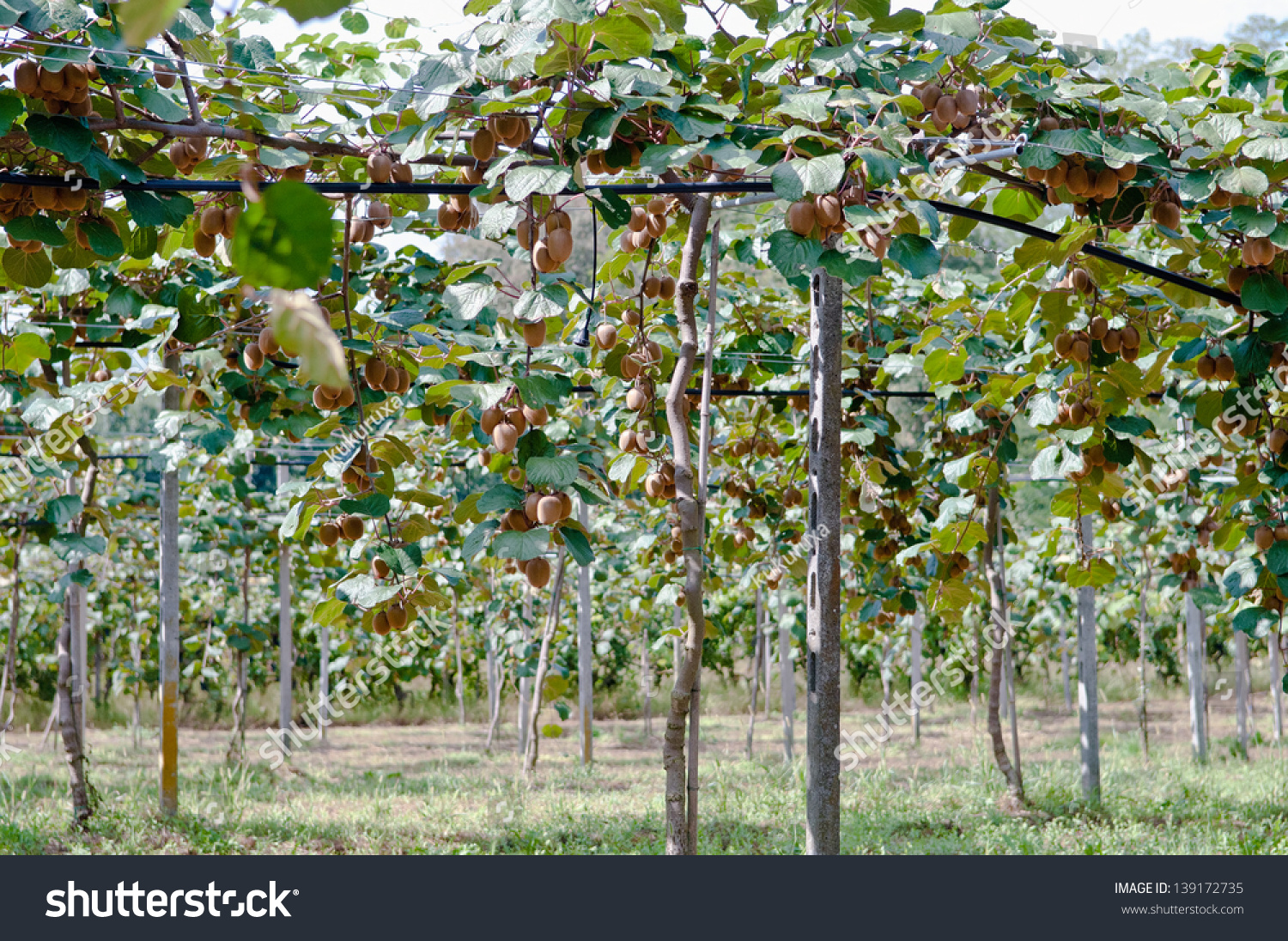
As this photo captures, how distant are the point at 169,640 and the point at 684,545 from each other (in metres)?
2.83

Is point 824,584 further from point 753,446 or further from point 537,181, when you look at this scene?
point 753,446

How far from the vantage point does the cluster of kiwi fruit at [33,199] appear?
1567mm

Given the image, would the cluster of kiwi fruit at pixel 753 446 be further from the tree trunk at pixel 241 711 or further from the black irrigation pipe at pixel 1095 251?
the tree trunk at pixel 241 711

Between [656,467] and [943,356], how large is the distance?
0.75 metres

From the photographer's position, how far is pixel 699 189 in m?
1.60

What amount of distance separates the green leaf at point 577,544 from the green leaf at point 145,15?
4.47ft

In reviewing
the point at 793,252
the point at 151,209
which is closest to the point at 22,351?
the point at 151,209

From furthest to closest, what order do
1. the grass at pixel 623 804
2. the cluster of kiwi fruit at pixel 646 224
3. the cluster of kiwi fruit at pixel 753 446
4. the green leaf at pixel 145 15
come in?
the grass at pixel 623 804 < the cluster of kiwi fruit at pixel 753 446 < the cluster of kiwi fruit at pixel 646 224 < the green leaf at pixel 145 15

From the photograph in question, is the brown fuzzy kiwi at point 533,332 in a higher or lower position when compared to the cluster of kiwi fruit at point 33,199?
lower

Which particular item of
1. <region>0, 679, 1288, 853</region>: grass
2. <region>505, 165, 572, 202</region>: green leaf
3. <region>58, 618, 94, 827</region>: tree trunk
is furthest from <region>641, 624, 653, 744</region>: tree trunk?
<region>505, 165, 572, 202</region>: green leaf

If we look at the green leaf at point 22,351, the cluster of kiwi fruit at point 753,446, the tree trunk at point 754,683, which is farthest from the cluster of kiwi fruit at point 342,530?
the tree trunk at point 754,683

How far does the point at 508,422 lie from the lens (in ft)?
5.48

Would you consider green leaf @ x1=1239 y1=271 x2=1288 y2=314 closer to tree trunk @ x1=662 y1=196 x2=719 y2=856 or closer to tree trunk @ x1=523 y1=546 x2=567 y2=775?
tree trunk @ x1=662 y1=196 x2=719 y2=856

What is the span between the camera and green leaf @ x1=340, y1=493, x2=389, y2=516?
1.80 metres
